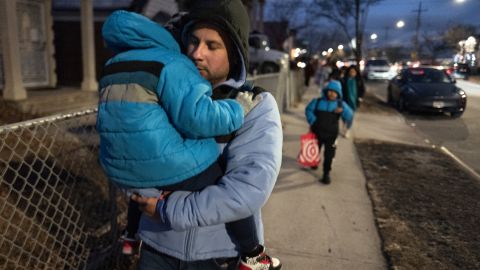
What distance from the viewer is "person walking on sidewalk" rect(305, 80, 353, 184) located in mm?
6090

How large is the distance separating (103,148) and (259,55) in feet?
65.6

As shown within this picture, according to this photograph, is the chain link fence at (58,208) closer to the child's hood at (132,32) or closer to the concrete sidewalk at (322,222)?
the child's hood at (132,32)

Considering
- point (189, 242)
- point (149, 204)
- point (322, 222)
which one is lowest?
point (322, 222)

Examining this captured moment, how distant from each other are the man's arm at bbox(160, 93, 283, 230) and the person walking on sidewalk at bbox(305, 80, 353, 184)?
4615mm

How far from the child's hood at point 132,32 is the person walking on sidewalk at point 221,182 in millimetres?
191

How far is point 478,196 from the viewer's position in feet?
18.6

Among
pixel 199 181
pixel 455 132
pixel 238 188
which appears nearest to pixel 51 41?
→ pixel 455 132

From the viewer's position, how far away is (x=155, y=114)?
4.92 ft

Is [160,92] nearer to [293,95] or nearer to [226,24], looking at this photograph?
[226,24]

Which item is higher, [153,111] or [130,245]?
[153,111]

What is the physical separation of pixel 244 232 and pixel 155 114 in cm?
63

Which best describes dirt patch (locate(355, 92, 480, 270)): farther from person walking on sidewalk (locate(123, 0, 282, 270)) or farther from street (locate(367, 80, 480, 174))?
person walking on sidewalk (locate(123, 0, 282, 270))

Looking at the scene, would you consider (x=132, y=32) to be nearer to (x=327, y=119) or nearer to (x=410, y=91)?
(x=327, y=119)

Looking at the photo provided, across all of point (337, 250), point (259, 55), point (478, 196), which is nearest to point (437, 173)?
point (478, 196)
